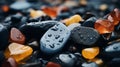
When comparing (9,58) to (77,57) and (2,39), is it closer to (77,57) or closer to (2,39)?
(2,39)

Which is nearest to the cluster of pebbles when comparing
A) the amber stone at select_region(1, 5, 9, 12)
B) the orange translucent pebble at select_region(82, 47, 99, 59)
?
the orange translucent pebble at select_region(82, 47, 99, 59)

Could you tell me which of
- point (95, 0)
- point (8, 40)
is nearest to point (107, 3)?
point (95, 0)

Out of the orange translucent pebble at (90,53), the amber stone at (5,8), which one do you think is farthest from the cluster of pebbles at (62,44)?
the amber stone at (5,8)

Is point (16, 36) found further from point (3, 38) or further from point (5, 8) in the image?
point (5, 8)

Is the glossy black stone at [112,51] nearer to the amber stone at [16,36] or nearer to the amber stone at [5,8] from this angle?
the amber stone at [16,36]

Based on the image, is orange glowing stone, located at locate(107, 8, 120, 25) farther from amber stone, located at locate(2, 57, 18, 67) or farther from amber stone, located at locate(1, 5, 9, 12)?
amber stone, located at locate(1, 5, 9, 12)

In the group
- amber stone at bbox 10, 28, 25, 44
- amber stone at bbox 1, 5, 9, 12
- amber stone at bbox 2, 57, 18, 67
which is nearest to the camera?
amber stone at bbox 2, 57, 18, 67
